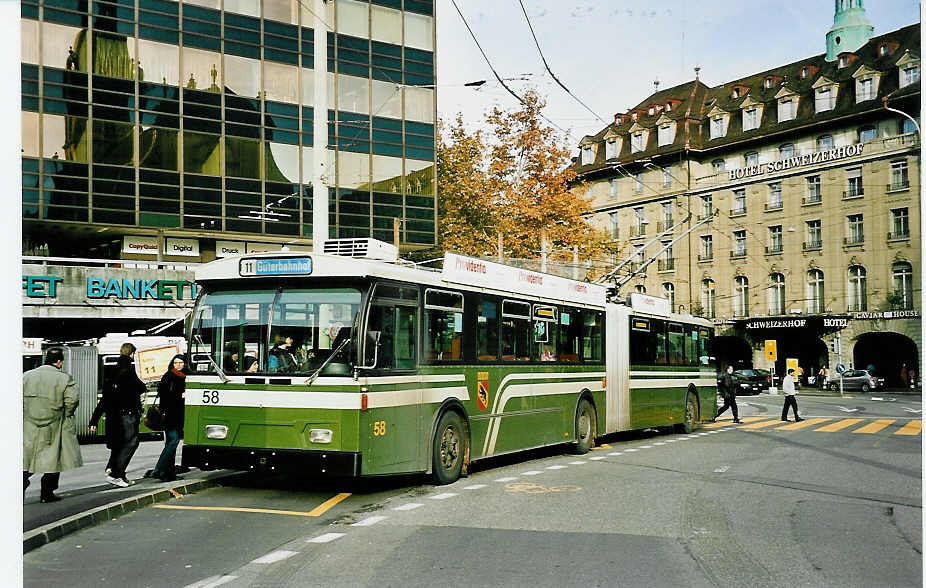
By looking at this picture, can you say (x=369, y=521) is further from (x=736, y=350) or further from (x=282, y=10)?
(x=736, y=350)

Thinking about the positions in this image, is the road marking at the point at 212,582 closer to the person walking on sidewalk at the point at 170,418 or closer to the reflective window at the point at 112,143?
the person walking on sidewalk at the point at 170,418

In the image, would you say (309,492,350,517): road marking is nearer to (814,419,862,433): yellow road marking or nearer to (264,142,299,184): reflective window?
(814,419,862,433): yellow road marking

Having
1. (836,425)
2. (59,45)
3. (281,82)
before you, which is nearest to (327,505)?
(836,425)

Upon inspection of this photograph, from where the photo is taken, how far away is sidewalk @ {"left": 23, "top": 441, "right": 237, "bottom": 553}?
362 inches

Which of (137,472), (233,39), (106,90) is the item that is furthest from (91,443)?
(233,39)

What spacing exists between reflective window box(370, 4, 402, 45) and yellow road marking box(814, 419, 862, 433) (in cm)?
2213

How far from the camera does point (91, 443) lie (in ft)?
71.6

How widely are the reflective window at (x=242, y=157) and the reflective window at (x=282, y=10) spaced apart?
15.7 ft

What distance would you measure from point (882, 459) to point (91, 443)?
15716mm

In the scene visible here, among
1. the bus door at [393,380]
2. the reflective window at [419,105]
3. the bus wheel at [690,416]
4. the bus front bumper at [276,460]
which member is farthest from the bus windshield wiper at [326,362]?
the reflective window at [419,105]

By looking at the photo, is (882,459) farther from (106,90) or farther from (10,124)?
(106,90)

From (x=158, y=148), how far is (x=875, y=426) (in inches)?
944

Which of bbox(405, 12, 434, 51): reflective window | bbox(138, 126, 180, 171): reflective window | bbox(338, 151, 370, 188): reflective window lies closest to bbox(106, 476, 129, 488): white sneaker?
bbox(138, 126, 180, 171): reflective window

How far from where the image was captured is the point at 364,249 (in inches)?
477
